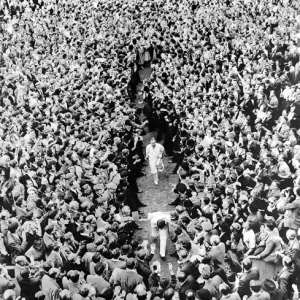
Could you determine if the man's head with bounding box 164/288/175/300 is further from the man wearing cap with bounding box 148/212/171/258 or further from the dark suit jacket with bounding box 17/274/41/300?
the man wearing cap with bounding box 148/212/171/258

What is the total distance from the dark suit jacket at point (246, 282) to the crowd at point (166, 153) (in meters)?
0.02

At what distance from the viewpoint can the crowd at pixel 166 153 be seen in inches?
313

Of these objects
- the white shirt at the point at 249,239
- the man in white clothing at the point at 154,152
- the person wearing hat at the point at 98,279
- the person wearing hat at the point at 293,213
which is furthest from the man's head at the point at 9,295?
the man in white clothing at the point at 154,152

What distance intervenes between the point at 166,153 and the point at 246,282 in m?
9.07

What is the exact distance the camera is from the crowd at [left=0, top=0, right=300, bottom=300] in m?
7.95

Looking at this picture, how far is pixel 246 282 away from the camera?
730cm

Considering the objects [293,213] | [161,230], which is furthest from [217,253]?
[161,230]

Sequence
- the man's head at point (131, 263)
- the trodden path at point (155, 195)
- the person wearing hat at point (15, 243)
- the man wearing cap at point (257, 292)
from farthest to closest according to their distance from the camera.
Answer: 1. the trodden path at point (155, 195)
2. the person wearing hat at point (15, 243)
3. the man's head at point (131, 263)
4. the man wearing cap at point (257, 292)

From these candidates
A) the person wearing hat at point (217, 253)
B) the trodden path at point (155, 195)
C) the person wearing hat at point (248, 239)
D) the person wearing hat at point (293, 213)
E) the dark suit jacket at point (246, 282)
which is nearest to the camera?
the dark suit jacket at point (246, 282)

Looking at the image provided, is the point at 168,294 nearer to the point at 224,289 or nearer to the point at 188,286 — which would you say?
the point at 188,286

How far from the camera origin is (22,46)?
66.4 feet

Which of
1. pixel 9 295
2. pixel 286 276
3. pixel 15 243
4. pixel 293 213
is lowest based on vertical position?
pixel 9 295

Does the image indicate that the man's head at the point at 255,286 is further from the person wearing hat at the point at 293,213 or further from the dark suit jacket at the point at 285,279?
the person wearing hat at the point at 293,213

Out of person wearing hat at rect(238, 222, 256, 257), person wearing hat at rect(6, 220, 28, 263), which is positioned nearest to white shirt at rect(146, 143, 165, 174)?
person wearing hat at rect(238, 222, 256, 257)
